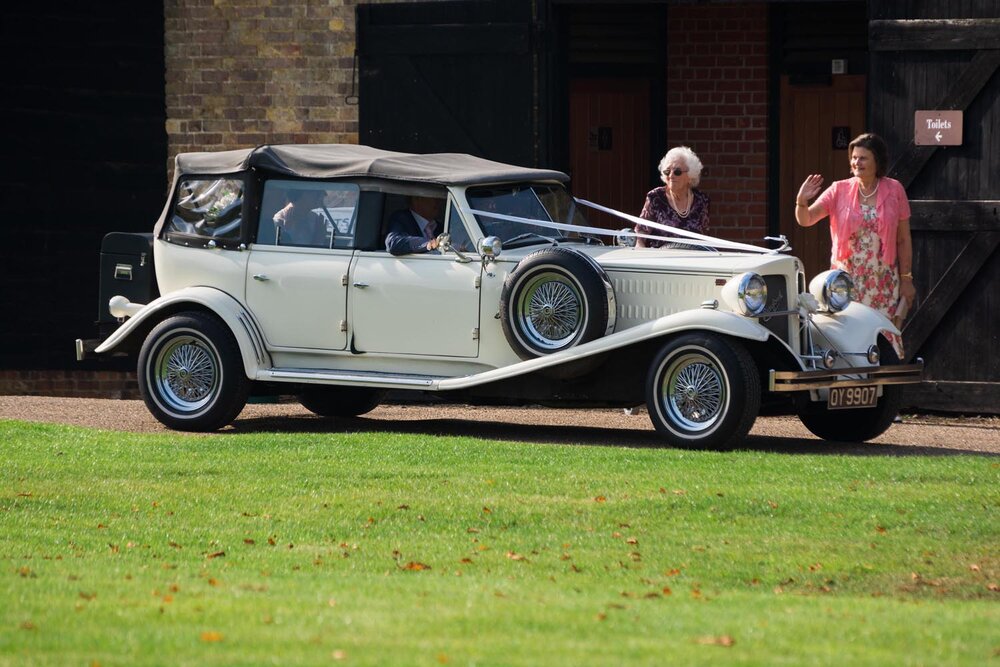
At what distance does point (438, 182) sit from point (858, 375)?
2809mm

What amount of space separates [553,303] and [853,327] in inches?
72.0

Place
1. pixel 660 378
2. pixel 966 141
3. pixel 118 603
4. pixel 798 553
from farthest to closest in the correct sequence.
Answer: pixel 966 141 → pixel 660 378 → pixel 798 553 → pixel 118 603

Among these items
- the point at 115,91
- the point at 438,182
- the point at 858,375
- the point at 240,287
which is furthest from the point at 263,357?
the point at 115,91

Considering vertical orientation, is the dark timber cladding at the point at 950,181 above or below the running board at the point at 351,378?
above

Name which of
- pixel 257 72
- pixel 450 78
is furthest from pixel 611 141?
pixel 257 72

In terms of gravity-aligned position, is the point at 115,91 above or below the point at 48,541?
above

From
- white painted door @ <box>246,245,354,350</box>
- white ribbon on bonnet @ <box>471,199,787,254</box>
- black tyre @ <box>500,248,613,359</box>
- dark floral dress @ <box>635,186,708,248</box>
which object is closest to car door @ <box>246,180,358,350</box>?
white painted door @ <box>246,245,354,350</box>

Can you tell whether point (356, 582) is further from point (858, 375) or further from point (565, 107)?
point (565, 107)

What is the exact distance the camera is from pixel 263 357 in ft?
38.2

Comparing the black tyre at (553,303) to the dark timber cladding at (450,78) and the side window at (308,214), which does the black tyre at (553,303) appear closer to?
the side window at (308,214)

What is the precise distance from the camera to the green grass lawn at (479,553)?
5.81 m

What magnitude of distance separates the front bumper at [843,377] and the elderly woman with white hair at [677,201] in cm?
161

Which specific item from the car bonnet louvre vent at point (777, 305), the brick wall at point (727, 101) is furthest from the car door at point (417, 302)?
the brick wall at point (727, 101)

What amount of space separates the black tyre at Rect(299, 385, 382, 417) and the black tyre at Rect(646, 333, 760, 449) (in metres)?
2.98
